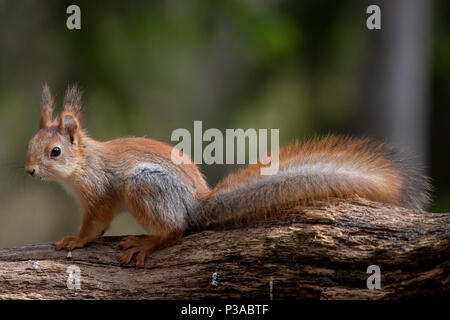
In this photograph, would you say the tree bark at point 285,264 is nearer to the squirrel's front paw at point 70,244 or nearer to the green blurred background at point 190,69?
the squirrel's front paw at point 70,244

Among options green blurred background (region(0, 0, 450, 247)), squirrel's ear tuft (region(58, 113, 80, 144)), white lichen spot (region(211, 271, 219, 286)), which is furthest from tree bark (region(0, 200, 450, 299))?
green blurred background (region(0, 0, 450, 247))

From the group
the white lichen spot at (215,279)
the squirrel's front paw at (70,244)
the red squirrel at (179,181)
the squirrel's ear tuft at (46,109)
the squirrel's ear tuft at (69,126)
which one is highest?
the squirrel's ear tuft at (46,109)

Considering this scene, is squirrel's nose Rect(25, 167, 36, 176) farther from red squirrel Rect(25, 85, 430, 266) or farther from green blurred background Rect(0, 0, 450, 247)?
green blurred background Rect(0, 0, 450, 247)

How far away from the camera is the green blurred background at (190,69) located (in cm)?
458

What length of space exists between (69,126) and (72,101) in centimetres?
15

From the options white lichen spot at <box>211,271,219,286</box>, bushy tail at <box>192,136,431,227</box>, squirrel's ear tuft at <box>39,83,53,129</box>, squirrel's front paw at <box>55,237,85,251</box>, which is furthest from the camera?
squirrel's ear tuft at <box>39,83,53,129</box>

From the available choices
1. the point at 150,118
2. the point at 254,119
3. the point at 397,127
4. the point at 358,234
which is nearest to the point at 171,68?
the point at 150,118

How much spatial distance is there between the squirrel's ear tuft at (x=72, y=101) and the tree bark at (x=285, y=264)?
29.3 inches

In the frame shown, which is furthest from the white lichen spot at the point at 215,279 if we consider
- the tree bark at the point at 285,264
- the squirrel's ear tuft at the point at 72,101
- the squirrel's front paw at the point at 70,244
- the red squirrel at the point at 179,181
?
the squirrel's ear tuft at the point at 72,101

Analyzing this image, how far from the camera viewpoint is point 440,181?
6566 mm

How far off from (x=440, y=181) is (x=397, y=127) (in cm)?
198

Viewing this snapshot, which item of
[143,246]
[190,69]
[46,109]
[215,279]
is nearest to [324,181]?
[215,279]

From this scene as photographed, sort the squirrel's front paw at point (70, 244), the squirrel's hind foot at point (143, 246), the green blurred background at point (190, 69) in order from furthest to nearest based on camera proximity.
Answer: the green blurred background at point (190, 69)
the squirrel's front paw at point (70, 244)
the squirrel's hind foot at point (143, 246)

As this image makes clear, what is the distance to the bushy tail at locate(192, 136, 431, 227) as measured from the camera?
2.79 meters
